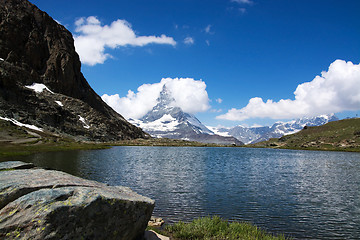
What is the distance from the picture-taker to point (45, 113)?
616 ft

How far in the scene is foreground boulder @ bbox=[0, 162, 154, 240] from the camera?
8102 millimetres

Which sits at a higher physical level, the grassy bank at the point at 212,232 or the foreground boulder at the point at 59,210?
the foreground boulder at the point at 59,210

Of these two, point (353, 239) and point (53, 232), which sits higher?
point (53, 232)

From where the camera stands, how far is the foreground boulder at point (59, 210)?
8.10m

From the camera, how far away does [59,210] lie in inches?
333

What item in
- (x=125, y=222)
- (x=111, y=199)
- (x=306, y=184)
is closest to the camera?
(x=111, y=199)

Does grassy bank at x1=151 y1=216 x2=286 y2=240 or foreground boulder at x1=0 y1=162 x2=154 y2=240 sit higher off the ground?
foreground boulder at x1=0 y1=162 x2=154 y2=240

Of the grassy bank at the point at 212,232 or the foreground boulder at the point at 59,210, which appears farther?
the grassy bank at the point at 212,232

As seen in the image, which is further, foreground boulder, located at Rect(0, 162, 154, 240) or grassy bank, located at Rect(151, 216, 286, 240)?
grassy bank, located at Rect(151, 216, 286, 240)

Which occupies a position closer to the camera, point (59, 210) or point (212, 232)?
point (59, 210)

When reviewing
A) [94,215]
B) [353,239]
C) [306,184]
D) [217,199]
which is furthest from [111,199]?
[306,184]

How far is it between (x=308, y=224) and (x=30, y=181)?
2262 cm

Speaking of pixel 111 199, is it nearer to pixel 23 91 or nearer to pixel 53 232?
pixel 53 232

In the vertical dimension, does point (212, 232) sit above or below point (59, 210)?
below
